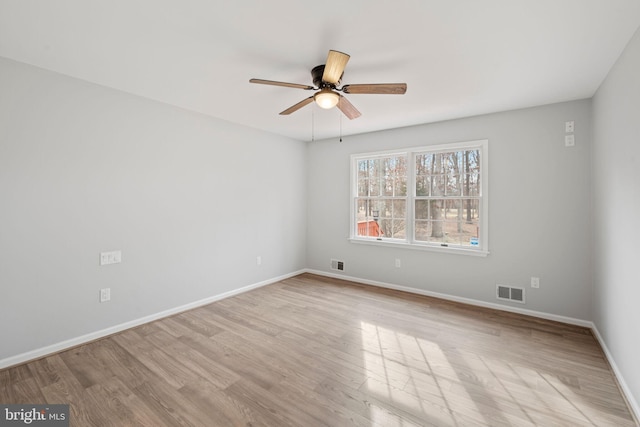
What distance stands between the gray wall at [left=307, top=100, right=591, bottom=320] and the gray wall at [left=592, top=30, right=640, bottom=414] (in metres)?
0.24

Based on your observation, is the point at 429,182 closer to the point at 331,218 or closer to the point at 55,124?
the point at 331,218

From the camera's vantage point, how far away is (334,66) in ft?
6.85

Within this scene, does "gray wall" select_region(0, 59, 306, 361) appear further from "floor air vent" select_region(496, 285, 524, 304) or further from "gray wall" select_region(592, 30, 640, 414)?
"gray wall" select_region(592, 30, 640, 414)

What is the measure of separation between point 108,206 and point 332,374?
2.79 m

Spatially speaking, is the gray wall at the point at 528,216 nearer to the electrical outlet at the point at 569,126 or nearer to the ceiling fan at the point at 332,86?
the electrical outlet at the point at 569,126

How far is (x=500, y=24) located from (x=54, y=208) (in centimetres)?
395

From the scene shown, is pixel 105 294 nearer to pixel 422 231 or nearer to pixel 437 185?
pixel 422 231

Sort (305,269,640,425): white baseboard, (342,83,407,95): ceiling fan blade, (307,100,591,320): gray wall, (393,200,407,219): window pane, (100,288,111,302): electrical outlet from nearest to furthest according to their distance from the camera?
(305,269,640,425): white baseboard < (342,83,407,95): ceiling fan blade < (100,288,111,302): electrical outlet < (307,100,591,320): gray wall < (393,200,407,219): window pane

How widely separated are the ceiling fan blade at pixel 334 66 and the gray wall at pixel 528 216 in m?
2.52

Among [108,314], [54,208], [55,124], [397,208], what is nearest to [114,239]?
[54,208]

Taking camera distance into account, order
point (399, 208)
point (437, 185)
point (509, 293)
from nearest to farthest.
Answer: point (509, 293) → point (437, 185) → point (399, 208)

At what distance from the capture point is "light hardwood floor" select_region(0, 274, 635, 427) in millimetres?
1919

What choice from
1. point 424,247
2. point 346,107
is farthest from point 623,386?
point 346,107

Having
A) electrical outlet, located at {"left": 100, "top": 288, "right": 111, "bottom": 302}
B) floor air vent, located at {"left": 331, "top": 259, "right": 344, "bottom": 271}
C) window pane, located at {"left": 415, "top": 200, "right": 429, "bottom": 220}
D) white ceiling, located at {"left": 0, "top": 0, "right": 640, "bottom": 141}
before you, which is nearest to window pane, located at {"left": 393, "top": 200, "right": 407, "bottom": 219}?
window pane, located at {"left": 415, "top": 200, "right": 429, "bottom": 220}
